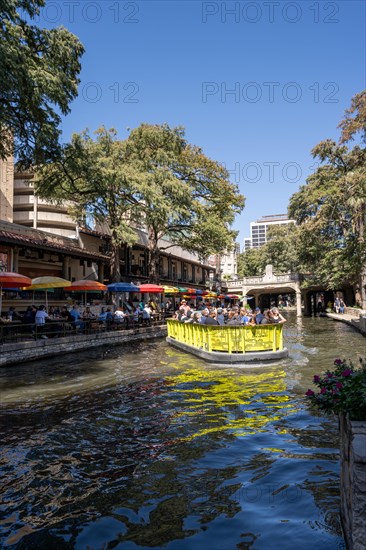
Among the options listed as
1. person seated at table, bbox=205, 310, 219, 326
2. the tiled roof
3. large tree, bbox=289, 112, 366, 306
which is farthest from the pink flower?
large tree, bbox=289, 112, 366, 306

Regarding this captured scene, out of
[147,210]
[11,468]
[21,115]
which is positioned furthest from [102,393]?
[147,210]

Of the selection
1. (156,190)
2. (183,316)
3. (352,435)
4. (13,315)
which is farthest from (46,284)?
(352,435)

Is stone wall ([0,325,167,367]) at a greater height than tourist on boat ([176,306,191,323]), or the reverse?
tourist on boat ([176,306,191,323])

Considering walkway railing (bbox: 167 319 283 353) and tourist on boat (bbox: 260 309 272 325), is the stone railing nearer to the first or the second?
tourist on boat (bbox: 260 309 272 325)

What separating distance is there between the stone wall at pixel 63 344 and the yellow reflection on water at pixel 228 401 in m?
6.36

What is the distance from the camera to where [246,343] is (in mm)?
14859

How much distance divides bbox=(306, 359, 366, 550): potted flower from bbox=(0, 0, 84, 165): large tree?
39.5 feet

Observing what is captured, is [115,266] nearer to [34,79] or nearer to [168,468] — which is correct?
[34,79]

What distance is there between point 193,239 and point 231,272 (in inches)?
3223

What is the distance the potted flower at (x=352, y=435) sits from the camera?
305cm

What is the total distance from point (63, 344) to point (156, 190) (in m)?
12.3

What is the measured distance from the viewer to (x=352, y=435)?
3.18 meters

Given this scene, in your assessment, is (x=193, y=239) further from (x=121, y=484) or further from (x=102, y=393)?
(x=121, y=484)

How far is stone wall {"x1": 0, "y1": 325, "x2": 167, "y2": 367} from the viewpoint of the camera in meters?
15.6
